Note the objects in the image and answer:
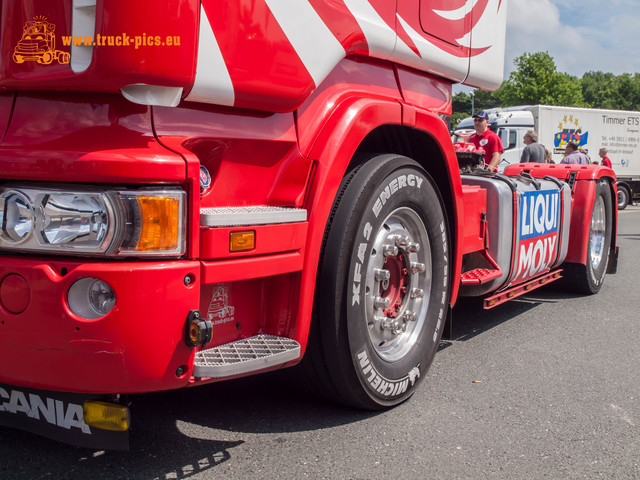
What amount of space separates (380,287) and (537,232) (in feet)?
7.78

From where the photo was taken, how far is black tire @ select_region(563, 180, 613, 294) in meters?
6.30

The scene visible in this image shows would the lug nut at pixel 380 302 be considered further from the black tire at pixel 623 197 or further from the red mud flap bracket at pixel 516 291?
the black tire at pixel 623 197

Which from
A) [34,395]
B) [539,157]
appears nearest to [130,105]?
[34,395]

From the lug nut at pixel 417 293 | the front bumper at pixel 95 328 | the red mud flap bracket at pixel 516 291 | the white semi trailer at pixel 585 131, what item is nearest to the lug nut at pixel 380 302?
the lug nut at pixel 417 293

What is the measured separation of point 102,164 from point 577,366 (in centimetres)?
317

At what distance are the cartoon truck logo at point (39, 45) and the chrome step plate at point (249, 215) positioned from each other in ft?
2.12

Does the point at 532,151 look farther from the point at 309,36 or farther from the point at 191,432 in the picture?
the point at 191,432

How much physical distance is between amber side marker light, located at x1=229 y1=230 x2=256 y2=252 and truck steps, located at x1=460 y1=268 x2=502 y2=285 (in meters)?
2.12

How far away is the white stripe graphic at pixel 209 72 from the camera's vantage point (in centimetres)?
217

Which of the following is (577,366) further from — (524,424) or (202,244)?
(202,244)

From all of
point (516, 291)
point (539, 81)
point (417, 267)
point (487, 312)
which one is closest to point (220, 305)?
point (417, 267)

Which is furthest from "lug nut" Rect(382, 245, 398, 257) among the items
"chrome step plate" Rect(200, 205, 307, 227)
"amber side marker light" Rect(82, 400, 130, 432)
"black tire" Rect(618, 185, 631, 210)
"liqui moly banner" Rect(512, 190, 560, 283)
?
"black tire" Rect(618, 185, 631, 210)

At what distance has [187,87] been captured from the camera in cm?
216

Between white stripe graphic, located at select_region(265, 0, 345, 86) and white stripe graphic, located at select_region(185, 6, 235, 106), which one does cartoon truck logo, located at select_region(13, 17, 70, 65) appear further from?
white stripe graphic, located at select_region(265, 0, 345, 86)
